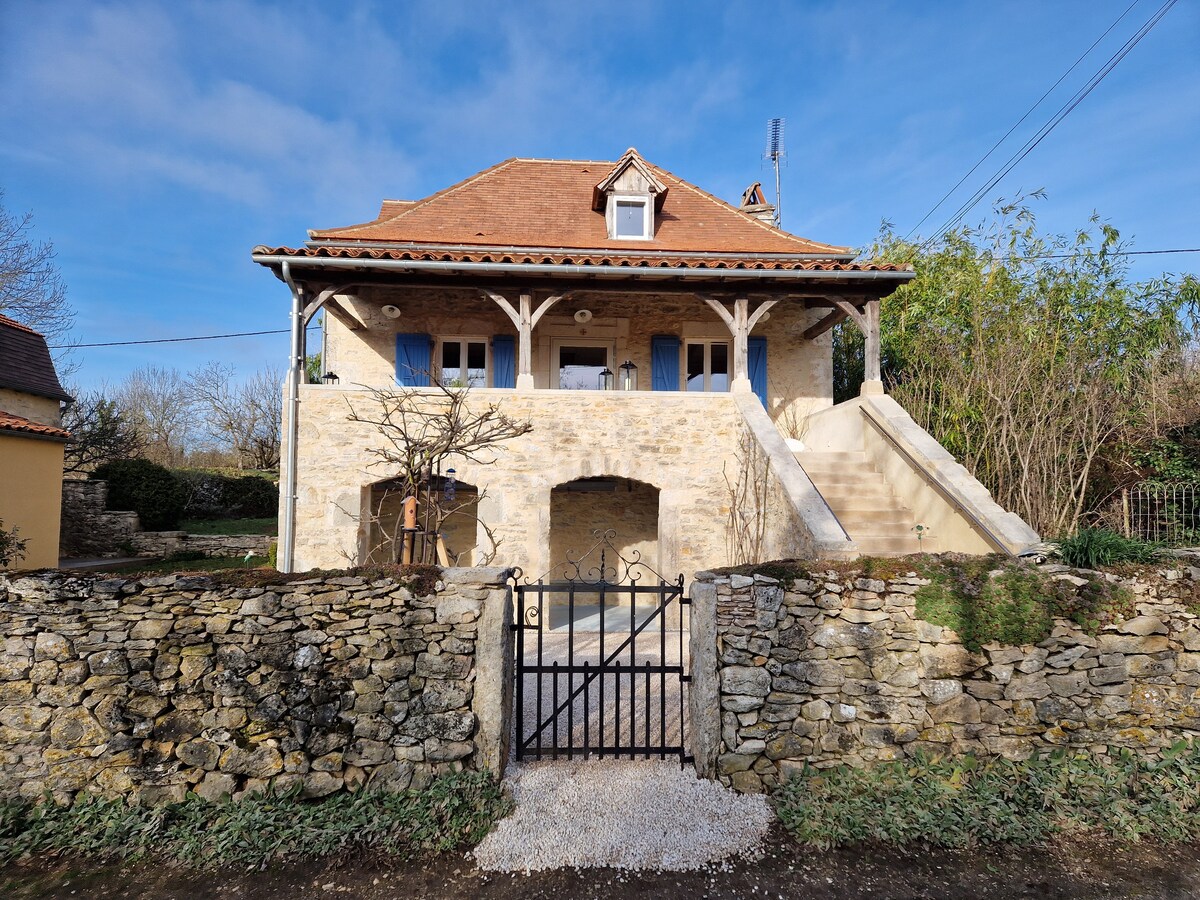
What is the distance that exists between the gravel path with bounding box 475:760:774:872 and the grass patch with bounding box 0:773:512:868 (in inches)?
10.1

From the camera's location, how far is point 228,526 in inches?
616

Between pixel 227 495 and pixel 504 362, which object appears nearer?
pixel 504 362

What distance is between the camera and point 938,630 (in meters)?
3.57

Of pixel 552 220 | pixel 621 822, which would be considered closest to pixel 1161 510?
pixel 621 822

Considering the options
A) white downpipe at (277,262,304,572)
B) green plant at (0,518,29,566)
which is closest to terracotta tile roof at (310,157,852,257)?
white downpipe at (277,262,304,572)

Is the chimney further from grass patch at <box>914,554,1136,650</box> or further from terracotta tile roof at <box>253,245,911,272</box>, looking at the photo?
grass patch at <box>914,554,1136,650</box>

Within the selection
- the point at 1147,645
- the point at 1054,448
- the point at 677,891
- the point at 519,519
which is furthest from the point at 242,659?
the point at 1054,448

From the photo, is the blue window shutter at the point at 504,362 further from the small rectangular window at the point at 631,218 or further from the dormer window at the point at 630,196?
the small rectangular window at the point at 631,218

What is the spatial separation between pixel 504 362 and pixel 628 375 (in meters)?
2.24

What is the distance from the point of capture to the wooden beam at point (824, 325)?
9195mm

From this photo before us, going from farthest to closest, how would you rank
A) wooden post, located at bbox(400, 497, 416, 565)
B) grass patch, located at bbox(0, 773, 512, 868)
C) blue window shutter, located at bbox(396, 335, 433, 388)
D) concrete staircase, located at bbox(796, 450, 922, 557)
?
blue window shutter, located at bbox(396, 335, 433, 388), concrete staircase, located at bbox(796, 450, 922, 557), wooden post, located at bbox(400, 497, 416, 565), grass patch, located at bbox(0, 773, 512, 868)

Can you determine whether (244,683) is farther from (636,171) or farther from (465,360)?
(636,171)

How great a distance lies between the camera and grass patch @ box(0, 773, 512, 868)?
119 inches

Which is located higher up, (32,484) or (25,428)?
(25,428)
